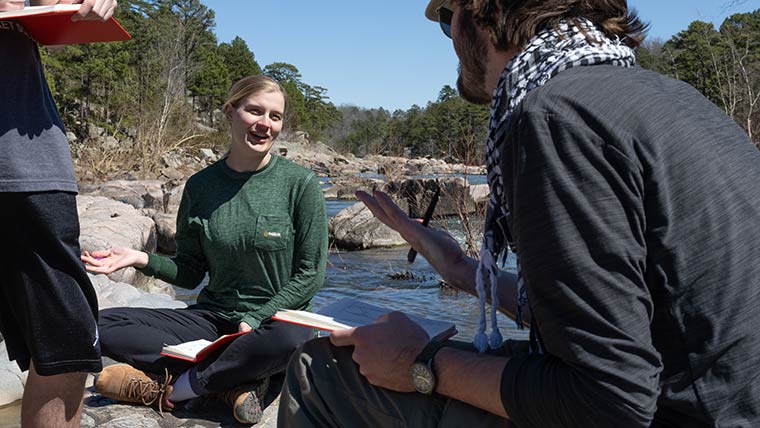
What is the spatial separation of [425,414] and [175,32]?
4016 cm

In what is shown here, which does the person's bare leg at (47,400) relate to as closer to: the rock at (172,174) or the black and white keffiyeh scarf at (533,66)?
the black and white keffiyeh scarf at (533,66)

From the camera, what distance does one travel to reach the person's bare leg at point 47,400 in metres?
1.78

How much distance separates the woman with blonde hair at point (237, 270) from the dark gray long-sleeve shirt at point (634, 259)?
1.60 m

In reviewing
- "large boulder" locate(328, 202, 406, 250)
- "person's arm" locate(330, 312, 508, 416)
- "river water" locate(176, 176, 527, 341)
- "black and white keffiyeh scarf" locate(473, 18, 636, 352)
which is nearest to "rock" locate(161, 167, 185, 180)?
Answer: "large boulder" locate(328, 202, 406, 250)

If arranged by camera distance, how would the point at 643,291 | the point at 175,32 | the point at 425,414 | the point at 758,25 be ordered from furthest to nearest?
the point at 758,25 → the point at 175,32 → the point at 425,414 → the point at 643,291

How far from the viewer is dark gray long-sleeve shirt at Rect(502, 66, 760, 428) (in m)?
0.99

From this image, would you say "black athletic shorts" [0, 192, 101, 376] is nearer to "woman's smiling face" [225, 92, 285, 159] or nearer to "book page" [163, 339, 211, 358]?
"book page" [163, 339, 211, 358]

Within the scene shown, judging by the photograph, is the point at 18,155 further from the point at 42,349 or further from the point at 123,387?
the point at 123,387

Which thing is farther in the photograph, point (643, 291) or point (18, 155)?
point (18, 155)

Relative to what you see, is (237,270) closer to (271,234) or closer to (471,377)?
(271,234)

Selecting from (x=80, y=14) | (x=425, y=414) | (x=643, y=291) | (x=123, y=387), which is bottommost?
(x=123, y=387)

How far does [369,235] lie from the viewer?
1058 centimetres

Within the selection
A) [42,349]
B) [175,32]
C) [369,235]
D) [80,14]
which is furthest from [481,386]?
[175,32]

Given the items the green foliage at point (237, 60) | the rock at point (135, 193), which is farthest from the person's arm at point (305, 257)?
the green foliage at point (237, 60)
